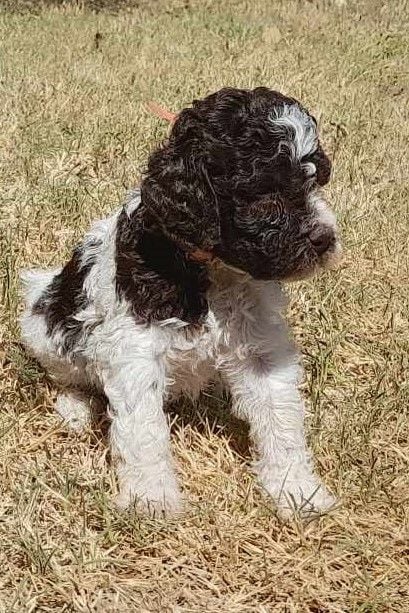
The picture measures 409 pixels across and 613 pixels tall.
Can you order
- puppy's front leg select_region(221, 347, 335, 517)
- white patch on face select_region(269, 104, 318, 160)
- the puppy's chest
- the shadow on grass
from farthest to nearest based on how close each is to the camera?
the shadow on grass → puppy's front leg select_region(221, 347, 335, 517) → the puppy's chest → white patch on face select_region(269, 104, 318, 160)

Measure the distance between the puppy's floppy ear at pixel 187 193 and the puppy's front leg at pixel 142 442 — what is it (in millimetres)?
625

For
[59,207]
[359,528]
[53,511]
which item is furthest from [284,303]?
[59,207]

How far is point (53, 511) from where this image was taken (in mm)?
3639

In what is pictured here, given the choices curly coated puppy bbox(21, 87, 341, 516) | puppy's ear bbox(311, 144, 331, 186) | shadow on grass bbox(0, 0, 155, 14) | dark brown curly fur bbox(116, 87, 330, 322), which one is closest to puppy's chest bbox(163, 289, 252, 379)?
curly coated puppy bbox(21, 87, 341, 516)

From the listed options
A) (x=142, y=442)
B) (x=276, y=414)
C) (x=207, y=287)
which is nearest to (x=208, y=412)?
(x=276, y=414)

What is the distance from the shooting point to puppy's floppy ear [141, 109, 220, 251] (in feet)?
10.9

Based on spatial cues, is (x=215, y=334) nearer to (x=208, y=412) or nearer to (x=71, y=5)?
(x=208, y=412)

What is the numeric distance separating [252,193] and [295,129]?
28cm

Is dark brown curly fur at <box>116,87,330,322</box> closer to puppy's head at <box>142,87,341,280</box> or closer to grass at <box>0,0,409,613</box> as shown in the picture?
puppy's head at <box>142,87,341,280</box>

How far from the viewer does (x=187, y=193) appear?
10.9 ft

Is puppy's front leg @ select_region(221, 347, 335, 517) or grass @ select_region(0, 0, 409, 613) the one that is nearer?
grass @ select_region(0, 0, 409, 613)

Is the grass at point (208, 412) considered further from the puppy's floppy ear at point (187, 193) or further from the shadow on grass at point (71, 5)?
the shadow on grass at point (71, 5)

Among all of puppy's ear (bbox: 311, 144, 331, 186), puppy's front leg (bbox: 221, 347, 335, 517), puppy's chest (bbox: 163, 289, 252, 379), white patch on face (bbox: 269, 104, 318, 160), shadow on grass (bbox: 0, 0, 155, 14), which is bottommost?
shadow on grass (bbox: 0, 0, 155, 14)

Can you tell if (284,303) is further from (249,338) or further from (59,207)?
(59,207)
